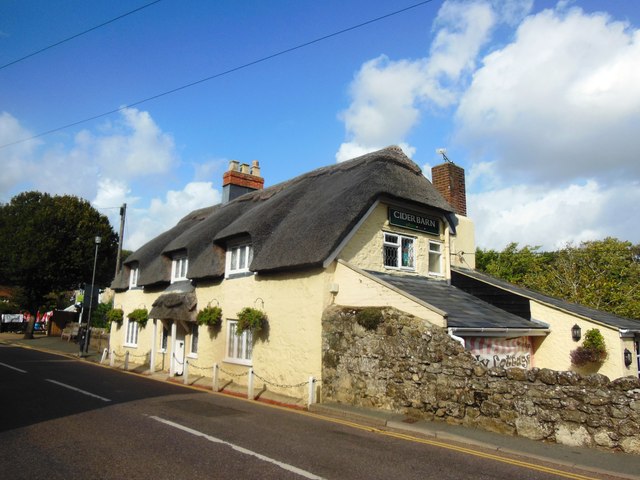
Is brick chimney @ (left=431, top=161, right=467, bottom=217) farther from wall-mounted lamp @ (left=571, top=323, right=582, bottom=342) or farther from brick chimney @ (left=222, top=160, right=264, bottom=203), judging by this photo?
brick chimney @ (left=222, top=160, right=264, bottom=203)

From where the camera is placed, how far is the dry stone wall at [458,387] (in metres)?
7.59

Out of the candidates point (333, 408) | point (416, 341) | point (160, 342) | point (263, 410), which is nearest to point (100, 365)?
point (160, 342)

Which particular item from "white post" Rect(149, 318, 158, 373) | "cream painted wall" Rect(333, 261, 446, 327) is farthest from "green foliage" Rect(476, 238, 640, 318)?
"white post" Rect(149, 318, 158, 373)

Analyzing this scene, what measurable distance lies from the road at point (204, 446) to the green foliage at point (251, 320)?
3.15 meters

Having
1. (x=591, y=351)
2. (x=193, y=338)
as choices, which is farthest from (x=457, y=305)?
(x=193, y=338)

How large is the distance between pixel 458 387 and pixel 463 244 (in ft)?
37.2

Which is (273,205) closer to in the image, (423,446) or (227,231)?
(227,231)

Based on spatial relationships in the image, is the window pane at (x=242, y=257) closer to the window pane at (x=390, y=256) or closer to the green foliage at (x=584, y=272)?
the window pane at (x=390, y=256)

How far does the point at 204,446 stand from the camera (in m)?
7.14

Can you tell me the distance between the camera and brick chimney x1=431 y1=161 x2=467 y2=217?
789 inches

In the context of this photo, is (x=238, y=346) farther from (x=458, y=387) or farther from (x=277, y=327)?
(x=458, y=387)

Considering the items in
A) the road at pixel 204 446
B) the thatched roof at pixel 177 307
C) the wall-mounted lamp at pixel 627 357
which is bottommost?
the road at pixel 204 446

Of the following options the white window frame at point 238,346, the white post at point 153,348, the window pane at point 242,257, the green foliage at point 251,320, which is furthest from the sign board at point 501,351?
the white post at point 153,348

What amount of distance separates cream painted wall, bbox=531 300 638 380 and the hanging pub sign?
409 cm
